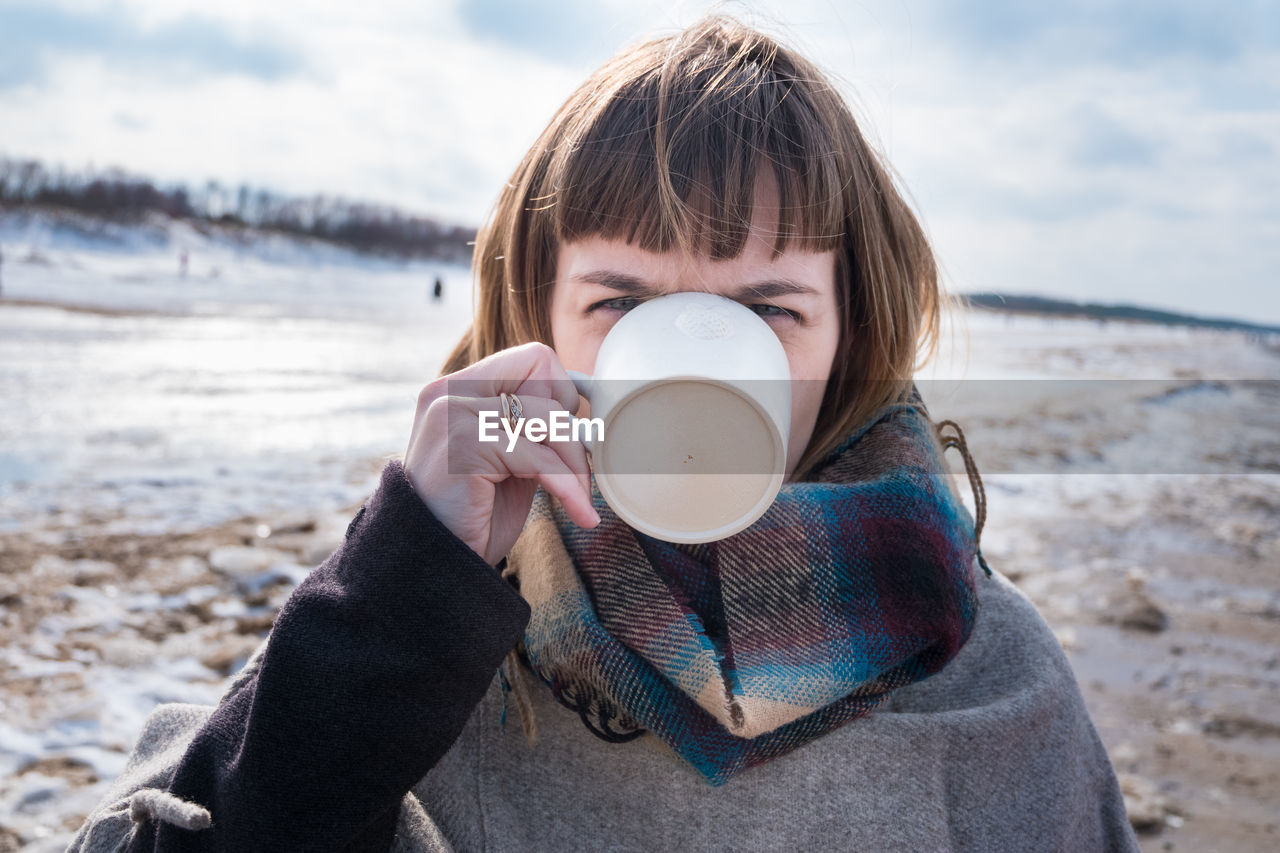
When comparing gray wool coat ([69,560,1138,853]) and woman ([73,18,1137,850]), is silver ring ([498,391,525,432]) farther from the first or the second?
gray wool coat ([69,560,1138,853])

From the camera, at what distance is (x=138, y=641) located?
3.15 meters

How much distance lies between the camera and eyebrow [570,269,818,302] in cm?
136

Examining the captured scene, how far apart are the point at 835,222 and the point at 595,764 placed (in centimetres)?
98

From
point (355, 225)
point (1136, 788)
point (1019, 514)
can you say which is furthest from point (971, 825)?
→ point (355, 225)

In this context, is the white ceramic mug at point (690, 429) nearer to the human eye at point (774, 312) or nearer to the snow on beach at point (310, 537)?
the human eye at point (774, 312)

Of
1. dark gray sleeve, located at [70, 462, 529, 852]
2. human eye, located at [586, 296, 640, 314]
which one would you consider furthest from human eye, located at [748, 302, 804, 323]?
dark gray sleeve, located at [70, 462, 529, 852]

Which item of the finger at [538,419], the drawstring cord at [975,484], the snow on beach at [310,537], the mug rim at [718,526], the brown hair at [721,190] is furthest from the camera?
the snow on beach at [310,537]

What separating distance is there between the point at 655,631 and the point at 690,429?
15.5 inches

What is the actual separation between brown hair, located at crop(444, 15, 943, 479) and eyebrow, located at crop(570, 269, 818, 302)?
6 cm

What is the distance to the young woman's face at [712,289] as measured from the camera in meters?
1.36

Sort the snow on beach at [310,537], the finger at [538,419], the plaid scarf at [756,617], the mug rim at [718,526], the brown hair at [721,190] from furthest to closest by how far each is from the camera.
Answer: the snow on beach at [310,537], the brown hair at [721,190], the plaid scarf at [756,617], the finger at [538,419], the mug rim at [718,526]

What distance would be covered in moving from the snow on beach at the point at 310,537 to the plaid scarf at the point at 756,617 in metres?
0.60

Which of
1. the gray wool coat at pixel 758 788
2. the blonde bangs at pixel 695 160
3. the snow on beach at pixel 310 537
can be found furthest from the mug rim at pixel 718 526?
the snow on beach at pixel 310 537

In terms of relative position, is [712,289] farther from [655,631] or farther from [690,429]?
[655,631]
